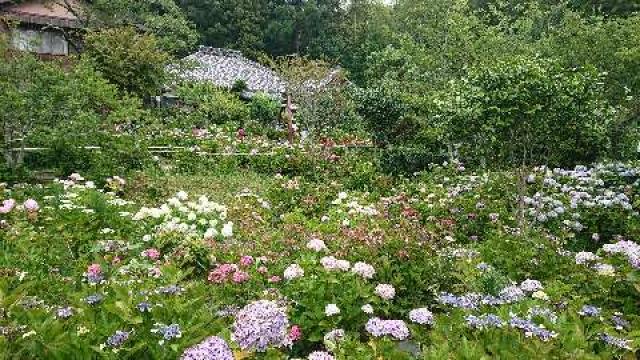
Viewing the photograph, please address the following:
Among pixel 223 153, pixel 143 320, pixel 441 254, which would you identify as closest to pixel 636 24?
pixel 441 254

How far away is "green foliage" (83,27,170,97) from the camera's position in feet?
74.4

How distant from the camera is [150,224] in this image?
8.80 meters

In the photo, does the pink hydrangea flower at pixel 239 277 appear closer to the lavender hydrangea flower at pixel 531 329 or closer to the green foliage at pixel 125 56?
the lavender hydrangea flower at pixel 531 329

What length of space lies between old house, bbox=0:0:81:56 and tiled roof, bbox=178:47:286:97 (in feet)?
21.2

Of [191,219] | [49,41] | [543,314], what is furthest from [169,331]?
[49,41]

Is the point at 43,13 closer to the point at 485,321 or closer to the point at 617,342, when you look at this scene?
the point at 485,321

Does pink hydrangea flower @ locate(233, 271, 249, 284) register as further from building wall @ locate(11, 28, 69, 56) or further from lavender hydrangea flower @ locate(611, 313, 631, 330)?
building wall @ locate(11, 28, 69, 56)

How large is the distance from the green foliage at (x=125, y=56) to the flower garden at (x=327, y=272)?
10.3 meters

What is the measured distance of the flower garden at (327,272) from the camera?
3842 millimetres

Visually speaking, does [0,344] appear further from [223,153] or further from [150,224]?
[223,153]

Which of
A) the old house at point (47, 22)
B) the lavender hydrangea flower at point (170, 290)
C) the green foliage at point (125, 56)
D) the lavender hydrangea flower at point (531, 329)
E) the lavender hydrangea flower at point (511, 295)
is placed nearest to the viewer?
the lavender hydrangea flower at point (531, 329)

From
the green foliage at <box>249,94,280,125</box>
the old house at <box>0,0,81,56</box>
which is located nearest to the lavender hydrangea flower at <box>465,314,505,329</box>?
the old house at <box>0,0,81,56</box>

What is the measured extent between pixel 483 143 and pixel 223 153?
→ 10.5m

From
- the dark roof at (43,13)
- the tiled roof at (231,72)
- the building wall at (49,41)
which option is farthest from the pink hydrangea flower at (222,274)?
the tiled roof at (231,72)
